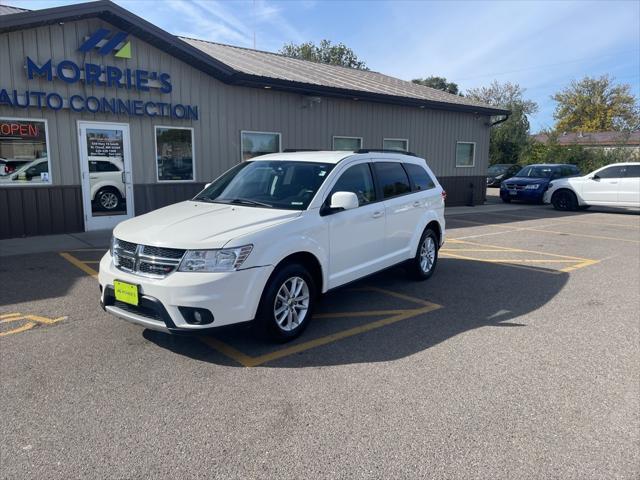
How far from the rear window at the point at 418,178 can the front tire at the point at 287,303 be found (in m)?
2.59

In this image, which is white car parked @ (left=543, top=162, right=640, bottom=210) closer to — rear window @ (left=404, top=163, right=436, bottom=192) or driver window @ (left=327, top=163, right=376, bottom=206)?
rear window @ (left=404, top=163, right=436, bottom=192)

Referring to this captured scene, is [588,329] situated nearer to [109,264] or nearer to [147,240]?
[147,240]

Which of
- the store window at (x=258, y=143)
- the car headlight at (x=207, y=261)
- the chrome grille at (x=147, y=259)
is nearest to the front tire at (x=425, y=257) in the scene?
the car headlight at (x=207, y=261)

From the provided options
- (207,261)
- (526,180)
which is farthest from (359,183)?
(526,180)

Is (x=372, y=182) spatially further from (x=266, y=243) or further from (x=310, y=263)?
(x=266, y=243)

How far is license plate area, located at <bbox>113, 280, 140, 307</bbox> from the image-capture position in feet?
12.9

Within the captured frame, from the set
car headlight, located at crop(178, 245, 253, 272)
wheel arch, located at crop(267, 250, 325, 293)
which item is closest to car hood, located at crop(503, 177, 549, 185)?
wheel arch, located at crop(267, 250, 325, 293)

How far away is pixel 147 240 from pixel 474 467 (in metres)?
2.93

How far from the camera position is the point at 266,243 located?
404 cm

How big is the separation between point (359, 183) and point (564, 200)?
15207mm

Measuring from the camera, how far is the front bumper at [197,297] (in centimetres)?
374

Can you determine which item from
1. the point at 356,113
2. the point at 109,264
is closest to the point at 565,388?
the point at 109,264

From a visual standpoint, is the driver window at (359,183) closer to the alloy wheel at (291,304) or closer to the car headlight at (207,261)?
the alloy wheel at (291,304)

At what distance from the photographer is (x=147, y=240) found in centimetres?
399
